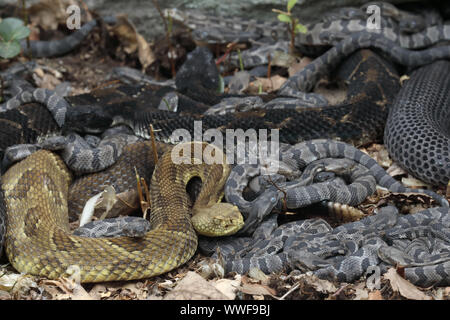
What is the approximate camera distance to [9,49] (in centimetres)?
671

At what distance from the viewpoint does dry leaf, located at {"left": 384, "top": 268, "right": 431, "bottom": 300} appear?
12.5 ft

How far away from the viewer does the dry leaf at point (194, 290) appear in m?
3.82

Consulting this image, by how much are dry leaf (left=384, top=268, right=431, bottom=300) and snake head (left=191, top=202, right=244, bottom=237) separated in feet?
4.33

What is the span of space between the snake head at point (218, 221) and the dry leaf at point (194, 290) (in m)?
0.68

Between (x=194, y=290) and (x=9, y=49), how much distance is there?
4404 mm

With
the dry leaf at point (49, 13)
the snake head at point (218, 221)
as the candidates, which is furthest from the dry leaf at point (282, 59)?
the snake head at point (218, 221)

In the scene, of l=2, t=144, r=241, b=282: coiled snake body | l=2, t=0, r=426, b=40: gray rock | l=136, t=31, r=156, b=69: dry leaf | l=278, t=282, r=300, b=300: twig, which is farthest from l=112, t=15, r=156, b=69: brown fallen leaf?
l=278, t=282, r=300, b=300: twig

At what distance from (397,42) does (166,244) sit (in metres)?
5.18

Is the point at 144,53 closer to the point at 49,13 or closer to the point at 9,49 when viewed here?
the point at 49,13

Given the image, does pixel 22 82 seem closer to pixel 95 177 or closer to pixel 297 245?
pixel 95 177

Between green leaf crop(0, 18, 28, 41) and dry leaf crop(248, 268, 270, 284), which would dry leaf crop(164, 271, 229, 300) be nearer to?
dry leaf crop(248, 268, 270, 284)

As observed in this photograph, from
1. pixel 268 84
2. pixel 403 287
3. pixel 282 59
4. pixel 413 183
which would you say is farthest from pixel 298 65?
pixel 403 287

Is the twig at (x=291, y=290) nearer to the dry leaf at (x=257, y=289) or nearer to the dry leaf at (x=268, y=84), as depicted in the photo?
the dry leaf at (x=257, y=289)

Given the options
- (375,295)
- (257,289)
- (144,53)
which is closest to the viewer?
(375,295)
